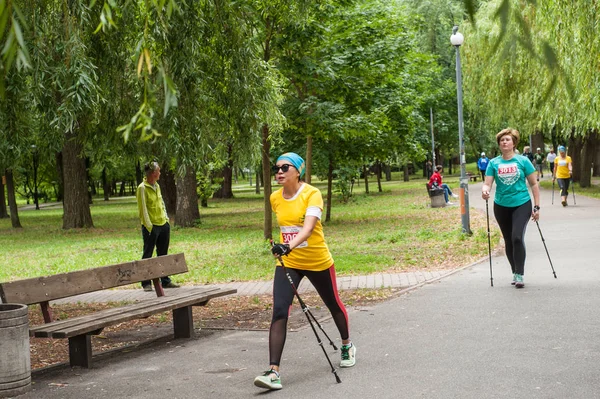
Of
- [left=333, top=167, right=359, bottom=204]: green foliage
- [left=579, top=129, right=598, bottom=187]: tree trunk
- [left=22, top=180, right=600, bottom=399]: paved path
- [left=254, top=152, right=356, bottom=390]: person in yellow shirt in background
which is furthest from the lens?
[left=333, top=167, right=359, bottom=204]: green foliage

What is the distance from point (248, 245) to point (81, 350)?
12.3m

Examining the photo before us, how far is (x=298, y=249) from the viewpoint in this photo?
645cm

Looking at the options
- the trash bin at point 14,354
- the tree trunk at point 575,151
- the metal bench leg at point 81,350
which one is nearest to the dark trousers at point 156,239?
the metal bench leg at point 81,350

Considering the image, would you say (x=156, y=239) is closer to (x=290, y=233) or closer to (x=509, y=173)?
(x=509, y=173)

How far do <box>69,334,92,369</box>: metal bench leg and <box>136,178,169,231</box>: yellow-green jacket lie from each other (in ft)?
16.0

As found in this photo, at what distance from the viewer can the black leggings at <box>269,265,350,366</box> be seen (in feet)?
20.0

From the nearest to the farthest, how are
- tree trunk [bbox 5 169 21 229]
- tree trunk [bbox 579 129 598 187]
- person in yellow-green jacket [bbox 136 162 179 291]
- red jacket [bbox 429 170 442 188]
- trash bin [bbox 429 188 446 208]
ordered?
person in yellow-green jacket [bbox 136 162 179 291]
trash bin [bbox 429 188 446 208]
red jacket [bbox 429 170 442 188]
tree trunk [bbox 5 169 21 229]
tree trunk [bbox 579 129 598 187]

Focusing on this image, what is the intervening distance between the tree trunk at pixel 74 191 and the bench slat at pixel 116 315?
807 inches

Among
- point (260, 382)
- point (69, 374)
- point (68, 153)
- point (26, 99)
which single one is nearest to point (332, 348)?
point (260, 382)

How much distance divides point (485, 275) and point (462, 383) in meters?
5.92

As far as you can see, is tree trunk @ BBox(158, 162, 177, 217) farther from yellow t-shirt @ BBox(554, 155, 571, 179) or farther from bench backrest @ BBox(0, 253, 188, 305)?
bench backrest @ BBox(0, 253, 188, 305)

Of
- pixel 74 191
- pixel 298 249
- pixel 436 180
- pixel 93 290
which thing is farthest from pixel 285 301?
pixel 436 180

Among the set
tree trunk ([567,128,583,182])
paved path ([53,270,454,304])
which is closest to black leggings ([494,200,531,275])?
paved path ([53,270,454,304])

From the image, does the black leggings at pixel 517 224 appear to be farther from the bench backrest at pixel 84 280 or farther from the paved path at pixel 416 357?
the bench backrest at pixel 84 280
